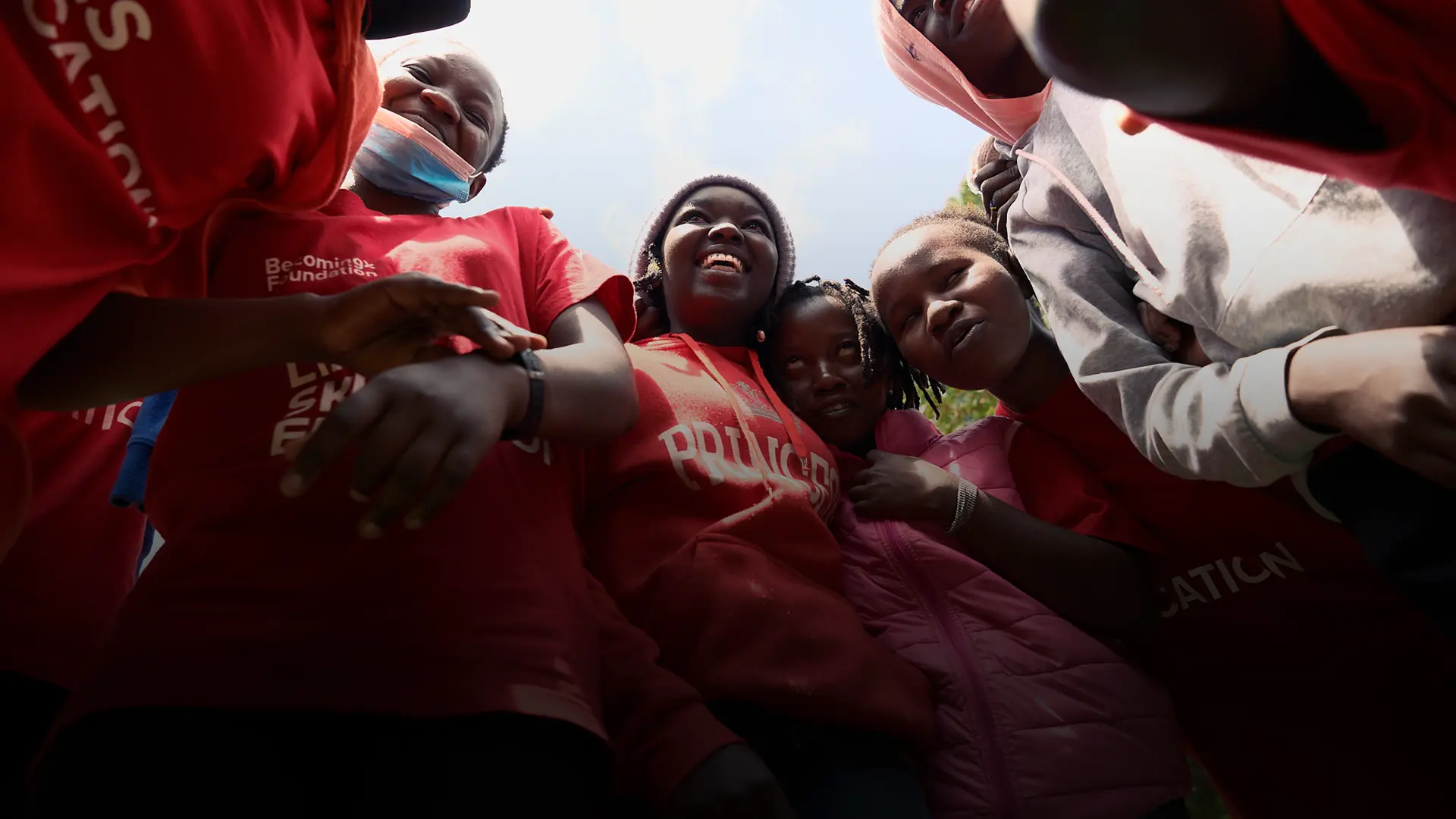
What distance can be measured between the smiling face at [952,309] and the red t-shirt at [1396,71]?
1.15 meters

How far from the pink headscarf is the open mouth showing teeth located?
700 mm

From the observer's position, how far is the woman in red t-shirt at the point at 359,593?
971 mm

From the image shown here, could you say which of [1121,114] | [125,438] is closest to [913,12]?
[1121,114]

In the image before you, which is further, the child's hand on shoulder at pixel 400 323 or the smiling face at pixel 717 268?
the smiling face at pixel 717 268

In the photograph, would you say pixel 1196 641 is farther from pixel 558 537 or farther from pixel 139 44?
pixel 139 44

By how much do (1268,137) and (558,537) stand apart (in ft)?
3.67

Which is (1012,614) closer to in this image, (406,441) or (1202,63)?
(1202,63)

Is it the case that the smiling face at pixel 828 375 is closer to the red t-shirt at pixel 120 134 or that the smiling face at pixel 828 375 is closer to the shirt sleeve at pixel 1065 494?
the shirt sleeve at pixel 1065 494

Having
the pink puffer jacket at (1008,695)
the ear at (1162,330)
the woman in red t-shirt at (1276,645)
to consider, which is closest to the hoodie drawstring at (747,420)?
the pink puffer jacket at (1008,695)

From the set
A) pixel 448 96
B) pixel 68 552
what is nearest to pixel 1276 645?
pixel 448 96

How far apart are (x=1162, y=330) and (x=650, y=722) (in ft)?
3.81

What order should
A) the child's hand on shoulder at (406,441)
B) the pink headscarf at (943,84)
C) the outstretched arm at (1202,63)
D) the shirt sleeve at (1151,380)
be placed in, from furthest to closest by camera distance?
the pink headscarf at (943,84)
the shirt sleeve at (1151,380)
the child's hand on shoulder at (406,441)
the outstretched arm at (1202,63)

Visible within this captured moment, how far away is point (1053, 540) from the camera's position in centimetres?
180

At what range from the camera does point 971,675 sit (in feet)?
5.41
